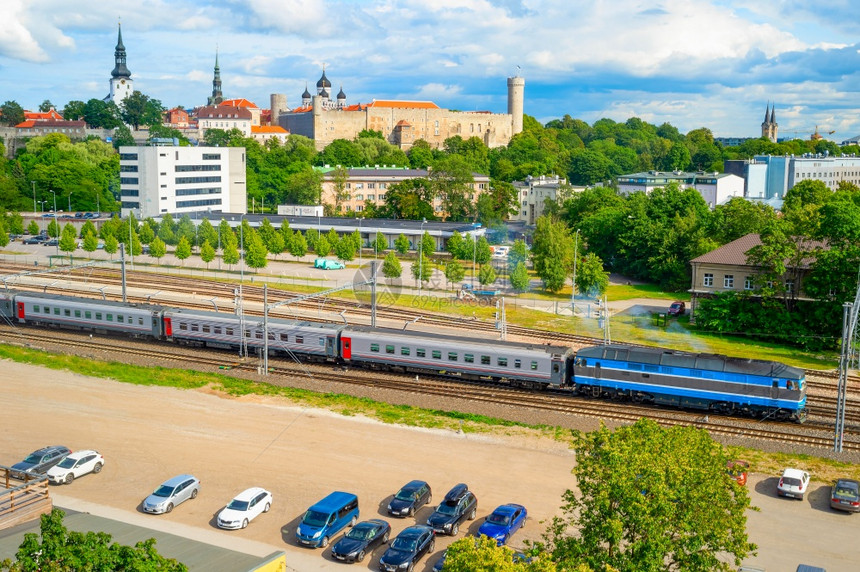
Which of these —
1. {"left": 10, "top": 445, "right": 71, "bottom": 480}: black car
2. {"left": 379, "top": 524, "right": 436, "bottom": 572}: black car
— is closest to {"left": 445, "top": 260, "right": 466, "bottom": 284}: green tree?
{"left": 10, "top": 445, "right": 71, "bottom": 480}: black car

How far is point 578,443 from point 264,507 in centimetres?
1045

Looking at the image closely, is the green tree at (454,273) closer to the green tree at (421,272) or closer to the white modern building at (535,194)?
the green tree at (421,272)

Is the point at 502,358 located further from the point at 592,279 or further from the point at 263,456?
the point at 592,279

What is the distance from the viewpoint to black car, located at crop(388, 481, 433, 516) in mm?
23531

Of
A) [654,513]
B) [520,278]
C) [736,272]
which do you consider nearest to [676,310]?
[736,272]

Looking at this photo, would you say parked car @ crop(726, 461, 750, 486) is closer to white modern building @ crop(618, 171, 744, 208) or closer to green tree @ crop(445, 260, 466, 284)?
green tree @ crop(445, 260, 466, 284)

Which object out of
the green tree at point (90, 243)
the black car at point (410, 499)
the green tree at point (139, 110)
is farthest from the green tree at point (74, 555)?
the green tree at point (139, 110)

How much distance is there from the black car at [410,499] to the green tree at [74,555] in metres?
11.5

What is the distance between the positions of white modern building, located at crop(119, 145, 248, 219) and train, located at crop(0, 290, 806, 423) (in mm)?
49965

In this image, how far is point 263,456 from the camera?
28.3 m

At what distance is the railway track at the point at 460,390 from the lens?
31328mm

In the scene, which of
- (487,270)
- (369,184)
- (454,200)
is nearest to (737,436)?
(487,270)

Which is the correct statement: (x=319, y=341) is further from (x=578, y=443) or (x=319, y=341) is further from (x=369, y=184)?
(x=369, y=184)

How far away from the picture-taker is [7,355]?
42344mm
